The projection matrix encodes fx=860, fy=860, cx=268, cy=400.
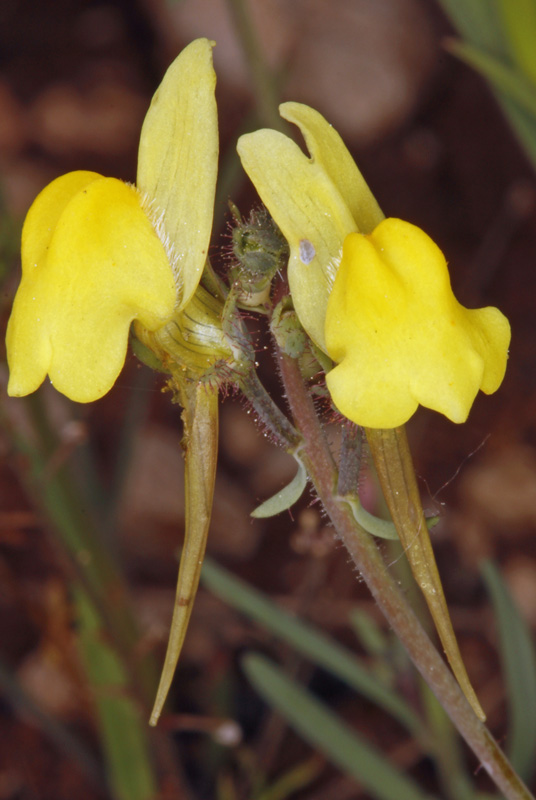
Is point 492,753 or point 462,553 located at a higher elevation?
point 492,753

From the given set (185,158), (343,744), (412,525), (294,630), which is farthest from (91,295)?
(343,744)

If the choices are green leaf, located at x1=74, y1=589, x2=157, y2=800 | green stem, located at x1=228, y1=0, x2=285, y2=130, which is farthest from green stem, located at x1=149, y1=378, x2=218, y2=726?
green stem, located at x1=228, y1=0, x2=285, y2=130

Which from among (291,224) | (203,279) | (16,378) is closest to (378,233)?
(291,224)

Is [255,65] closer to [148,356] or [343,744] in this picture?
[148,356]

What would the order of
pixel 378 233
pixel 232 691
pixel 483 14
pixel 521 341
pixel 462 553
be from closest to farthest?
pixel 378 233 < pixel 483 14 < pixel 232 691 < pixel 462 553 < pixel 521 341

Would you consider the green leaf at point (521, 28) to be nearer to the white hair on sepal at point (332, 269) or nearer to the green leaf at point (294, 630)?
the white hair on sepal at point (332, 269)

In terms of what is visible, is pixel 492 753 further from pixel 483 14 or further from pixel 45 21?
pixel 45 21

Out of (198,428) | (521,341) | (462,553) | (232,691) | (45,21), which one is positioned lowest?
(232,691)
